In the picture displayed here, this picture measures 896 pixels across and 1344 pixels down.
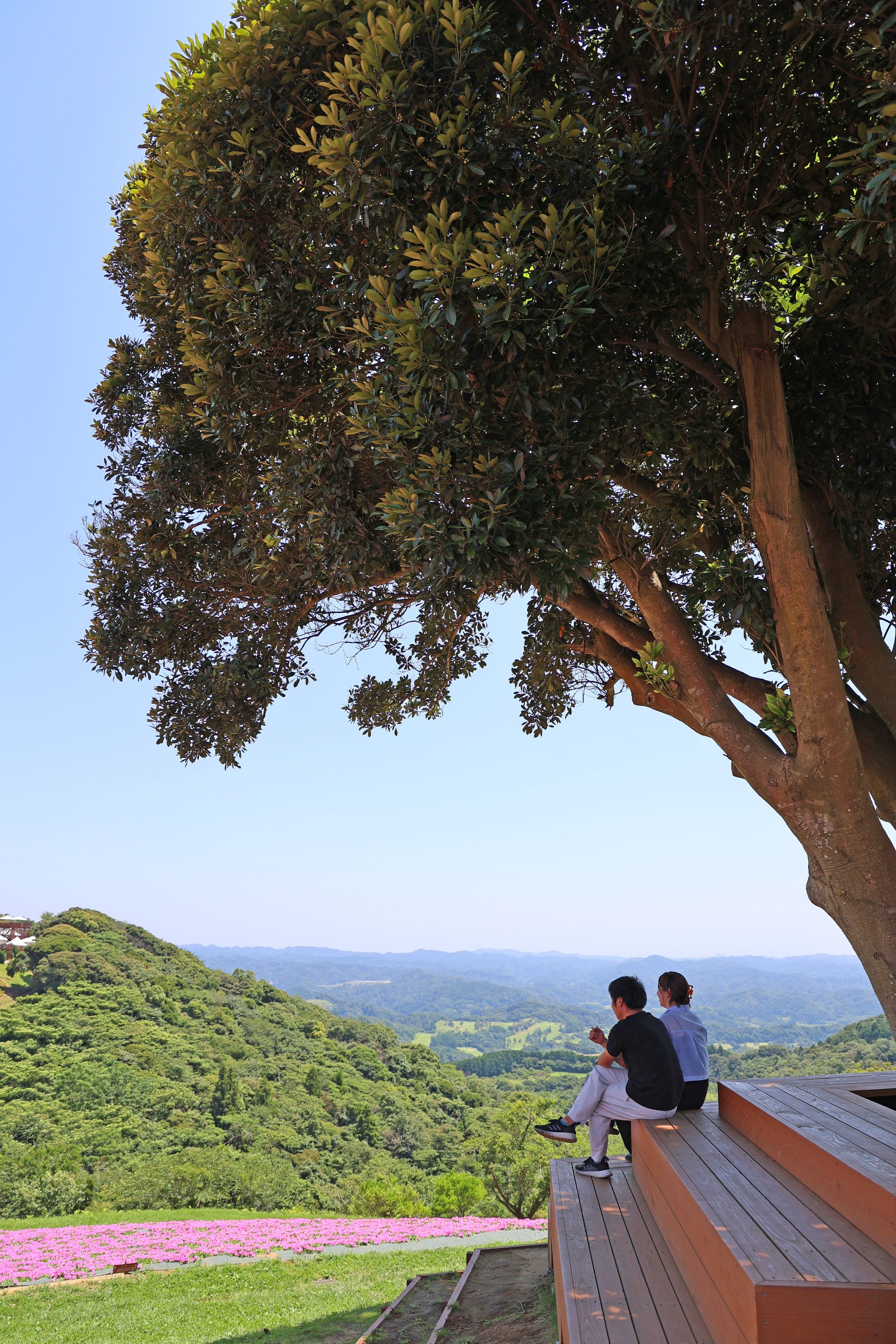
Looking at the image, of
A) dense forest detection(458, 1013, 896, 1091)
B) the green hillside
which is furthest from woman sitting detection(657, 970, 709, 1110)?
the green hillside

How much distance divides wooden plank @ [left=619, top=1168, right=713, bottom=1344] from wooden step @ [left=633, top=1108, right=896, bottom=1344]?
40 mm

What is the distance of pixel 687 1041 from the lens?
517cm

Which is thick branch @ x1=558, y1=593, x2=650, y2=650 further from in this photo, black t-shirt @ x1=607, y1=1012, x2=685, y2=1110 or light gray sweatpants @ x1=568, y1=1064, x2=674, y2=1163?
light gray sweatpants @ x1=568, y1=1064, x2=674, y2=1163

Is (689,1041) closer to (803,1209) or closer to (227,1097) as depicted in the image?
(803,1209)

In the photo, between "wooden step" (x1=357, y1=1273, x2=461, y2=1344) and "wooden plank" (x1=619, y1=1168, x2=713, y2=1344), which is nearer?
"wooden plank" (x1=619, y1=1168, x2=713, y2=1344)

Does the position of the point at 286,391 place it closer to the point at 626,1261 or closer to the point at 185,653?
the point at 185,653

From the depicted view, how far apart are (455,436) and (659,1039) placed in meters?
3.55

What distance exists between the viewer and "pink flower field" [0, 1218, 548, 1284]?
11.0m

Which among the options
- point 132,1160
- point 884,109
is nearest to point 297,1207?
point 132,1160

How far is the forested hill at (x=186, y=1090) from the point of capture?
27938 mm

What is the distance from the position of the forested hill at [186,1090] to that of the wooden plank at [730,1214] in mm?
25614

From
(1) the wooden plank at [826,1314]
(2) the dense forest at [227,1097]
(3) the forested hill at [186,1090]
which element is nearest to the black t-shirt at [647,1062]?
(1) the wooden plank at [826,1314]

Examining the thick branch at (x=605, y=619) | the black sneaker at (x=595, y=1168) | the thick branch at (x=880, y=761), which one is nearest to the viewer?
the black sneaker at (x=595, y=1168)

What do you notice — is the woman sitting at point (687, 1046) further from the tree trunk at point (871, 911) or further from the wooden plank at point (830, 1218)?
the tree trunk at point (871, 911)
